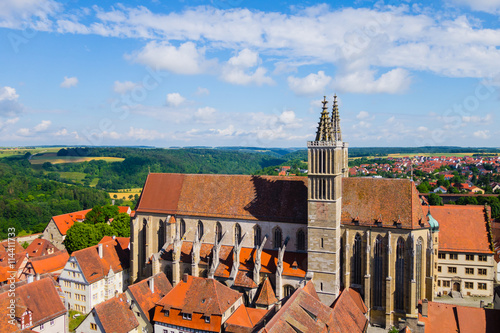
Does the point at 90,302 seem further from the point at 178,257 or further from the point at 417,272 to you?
the point at 417,272

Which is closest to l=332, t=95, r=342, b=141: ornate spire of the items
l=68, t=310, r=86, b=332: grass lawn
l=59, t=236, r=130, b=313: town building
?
l=59, t=236, r=130, b=313: town building

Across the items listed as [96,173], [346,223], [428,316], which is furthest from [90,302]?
[96,173]

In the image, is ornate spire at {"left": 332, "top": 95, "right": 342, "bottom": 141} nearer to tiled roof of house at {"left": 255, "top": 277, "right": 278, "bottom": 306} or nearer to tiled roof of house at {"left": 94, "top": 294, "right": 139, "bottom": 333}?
tiled roof of house at {"left": 255, "top": 277, "right": 278, "bottom": 306}

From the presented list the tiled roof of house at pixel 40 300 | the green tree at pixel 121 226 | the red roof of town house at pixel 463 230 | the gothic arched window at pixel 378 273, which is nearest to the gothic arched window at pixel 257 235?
the gothic arched window at pixel 378 273

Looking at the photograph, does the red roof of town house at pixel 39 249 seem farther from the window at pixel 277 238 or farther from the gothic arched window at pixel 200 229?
the window at pixel 277 238

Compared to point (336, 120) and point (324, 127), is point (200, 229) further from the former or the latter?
point (336, 120)
